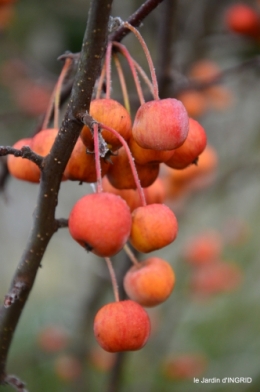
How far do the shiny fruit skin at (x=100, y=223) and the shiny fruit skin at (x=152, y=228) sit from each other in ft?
0.18

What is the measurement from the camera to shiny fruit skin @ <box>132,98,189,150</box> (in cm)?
61

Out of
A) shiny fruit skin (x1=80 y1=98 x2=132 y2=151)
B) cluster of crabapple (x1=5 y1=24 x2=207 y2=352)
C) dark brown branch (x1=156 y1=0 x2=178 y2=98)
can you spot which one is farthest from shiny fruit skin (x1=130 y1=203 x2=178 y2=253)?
dark brown branch (x1=156 y1=0 x2=178 y2=98)

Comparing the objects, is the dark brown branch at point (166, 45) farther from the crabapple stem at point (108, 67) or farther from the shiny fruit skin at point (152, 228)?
the shiny fruit skin at point (152, 228)

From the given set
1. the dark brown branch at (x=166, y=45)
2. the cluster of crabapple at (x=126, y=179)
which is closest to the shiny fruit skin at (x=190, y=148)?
the cluster of crabapple at (x=126, y=179)

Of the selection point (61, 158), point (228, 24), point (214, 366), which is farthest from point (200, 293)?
point (61, 158)

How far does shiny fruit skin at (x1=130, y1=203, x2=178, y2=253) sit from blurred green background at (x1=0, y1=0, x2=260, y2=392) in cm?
82

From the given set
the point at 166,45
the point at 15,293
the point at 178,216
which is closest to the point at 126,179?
the point at 15,293

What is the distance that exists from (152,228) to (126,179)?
0.10 meters

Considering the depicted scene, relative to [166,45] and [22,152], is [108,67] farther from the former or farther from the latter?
[166,45]

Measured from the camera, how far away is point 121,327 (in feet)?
2.14

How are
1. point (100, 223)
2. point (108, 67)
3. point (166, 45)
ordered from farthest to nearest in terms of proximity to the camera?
point (166, 45) → point (108, 67) → point (100, 223)

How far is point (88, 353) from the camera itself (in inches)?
90.3

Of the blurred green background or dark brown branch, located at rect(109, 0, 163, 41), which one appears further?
the blurred green background

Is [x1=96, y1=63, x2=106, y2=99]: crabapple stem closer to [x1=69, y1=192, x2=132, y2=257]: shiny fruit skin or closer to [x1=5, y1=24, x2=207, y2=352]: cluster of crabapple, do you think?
[x1=5, y1=24, x2=207, y2=352]: cluster of crabapple
